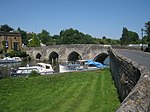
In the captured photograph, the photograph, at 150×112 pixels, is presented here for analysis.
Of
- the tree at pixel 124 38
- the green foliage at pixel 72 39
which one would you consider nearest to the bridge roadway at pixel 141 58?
the green foliage at pixel 72 39

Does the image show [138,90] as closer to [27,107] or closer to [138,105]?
[138,105]

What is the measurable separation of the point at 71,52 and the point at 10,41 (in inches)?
1286

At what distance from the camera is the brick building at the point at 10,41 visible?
10000 cm

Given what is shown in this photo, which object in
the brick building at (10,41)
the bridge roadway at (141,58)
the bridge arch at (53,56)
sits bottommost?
the bridge arch at (53,56)

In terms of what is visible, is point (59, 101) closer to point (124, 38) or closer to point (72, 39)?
point (72, 39)

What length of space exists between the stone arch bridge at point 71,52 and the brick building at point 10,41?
4.98 meters

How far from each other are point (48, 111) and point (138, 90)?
11057 millimetres

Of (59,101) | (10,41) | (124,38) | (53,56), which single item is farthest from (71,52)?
(59,101)

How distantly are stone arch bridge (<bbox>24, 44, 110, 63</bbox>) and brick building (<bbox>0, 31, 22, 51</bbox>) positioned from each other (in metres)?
4.98

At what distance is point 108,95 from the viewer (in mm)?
19172

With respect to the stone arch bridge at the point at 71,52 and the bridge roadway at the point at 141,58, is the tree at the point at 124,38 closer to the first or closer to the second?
the stone arch bridge at the point at 71,52

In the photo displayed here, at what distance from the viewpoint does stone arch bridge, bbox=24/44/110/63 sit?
68.4m

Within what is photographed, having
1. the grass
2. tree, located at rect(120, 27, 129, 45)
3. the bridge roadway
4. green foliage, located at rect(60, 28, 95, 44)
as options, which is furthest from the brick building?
the grass

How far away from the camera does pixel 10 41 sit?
335 feet
